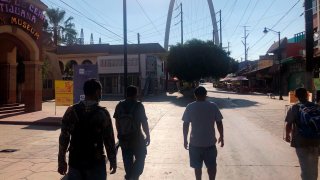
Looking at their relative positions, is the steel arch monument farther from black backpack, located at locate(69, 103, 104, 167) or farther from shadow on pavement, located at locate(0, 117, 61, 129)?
black backpack, located at locate(69, 103, 104, 167)

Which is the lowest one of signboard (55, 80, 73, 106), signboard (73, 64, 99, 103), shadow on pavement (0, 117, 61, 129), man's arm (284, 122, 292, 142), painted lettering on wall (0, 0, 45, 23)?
shadow on pavement (0, 117, 61, 129)

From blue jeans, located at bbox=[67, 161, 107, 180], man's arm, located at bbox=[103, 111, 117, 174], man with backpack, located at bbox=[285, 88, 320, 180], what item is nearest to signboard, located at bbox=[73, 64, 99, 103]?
man with backpack, located at bbox=[285, 88, 320, 180]

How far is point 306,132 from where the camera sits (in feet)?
19.6

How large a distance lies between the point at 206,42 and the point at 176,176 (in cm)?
4380

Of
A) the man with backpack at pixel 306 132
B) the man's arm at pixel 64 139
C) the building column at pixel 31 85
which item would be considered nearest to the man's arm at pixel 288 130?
the man with backpack at pixel 306 132

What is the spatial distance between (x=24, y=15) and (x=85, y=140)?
19269 millimetres

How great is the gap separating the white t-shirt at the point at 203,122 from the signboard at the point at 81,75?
10.2 meters

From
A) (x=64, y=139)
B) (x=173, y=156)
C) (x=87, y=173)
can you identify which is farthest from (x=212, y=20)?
(x=87, y=173)

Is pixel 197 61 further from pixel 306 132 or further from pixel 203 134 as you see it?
pixel 306 132

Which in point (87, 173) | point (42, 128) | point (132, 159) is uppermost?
point (87, 173)

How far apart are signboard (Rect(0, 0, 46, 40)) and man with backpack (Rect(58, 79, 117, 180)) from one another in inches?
685

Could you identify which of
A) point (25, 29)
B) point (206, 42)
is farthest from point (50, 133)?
point (206, 42)

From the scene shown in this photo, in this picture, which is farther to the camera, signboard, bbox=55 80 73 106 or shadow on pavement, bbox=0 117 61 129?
signboard, bbox=55 80 73 106

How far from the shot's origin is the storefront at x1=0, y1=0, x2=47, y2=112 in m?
21.2
